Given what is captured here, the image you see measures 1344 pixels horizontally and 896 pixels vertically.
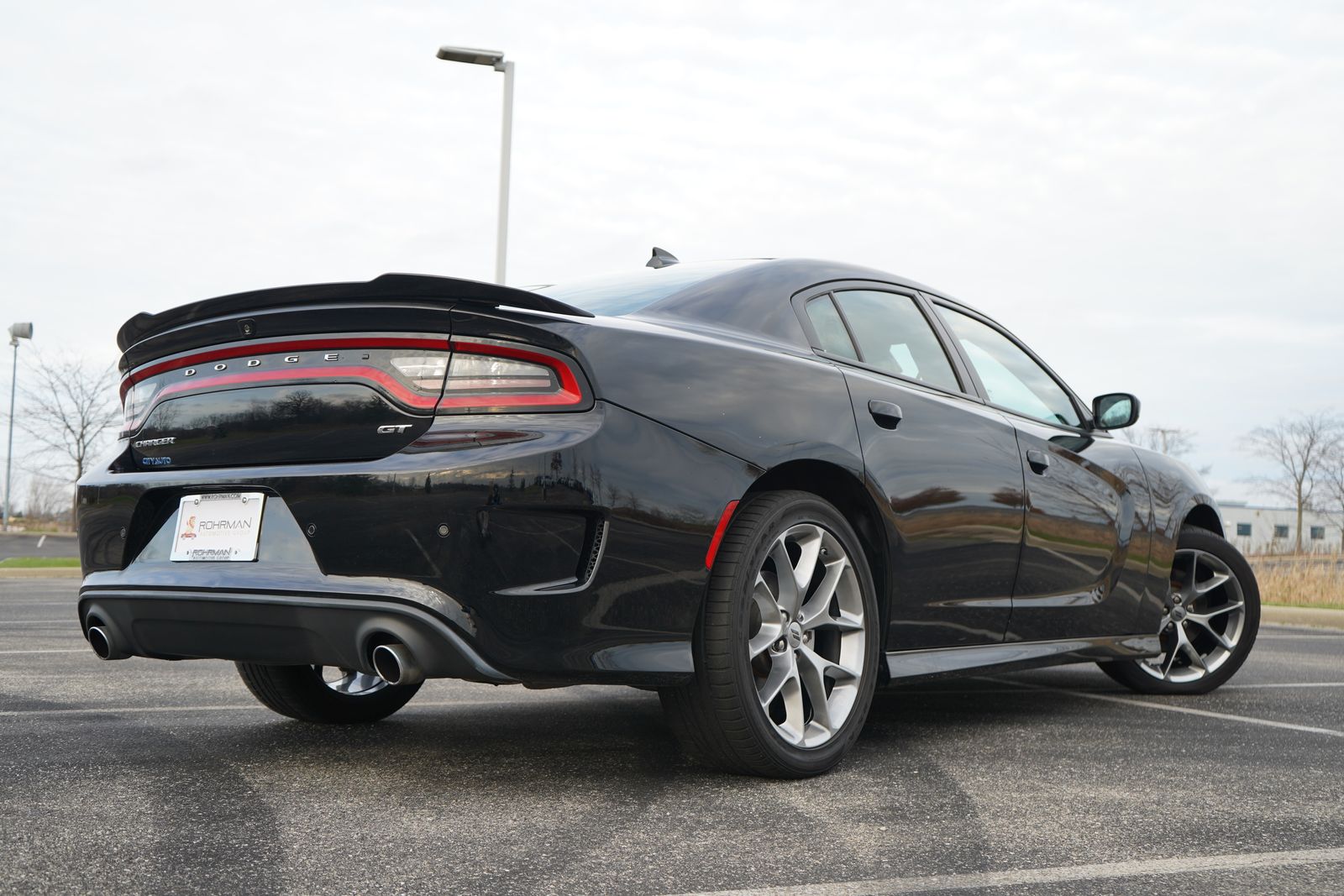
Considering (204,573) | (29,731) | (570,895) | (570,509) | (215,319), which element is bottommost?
(29,731)

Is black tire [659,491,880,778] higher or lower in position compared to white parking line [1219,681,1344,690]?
higher

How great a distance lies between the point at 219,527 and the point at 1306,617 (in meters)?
10.5

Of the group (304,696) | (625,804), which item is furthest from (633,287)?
(304,696)

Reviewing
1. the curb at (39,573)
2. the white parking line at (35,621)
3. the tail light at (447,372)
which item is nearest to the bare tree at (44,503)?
A: the curb at (39,573)

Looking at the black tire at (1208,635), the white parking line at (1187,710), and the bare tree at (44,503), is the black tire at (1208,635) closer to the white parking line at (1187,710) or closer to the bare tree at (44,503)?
the white parking line at (1187,710)

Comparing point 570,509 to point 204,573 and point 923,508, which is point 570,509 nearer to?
point 204,573

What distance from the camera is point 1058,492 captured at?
14.8 feet

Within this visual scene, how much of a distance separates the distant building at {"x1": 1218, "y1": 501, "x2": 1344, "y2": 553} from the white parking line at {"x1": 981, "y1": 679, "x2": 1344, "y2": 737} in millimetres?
954

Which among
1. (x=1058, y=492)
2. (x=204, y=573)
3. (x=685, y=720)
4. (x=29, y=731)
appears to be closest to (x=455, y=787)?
(x=685, y=720)

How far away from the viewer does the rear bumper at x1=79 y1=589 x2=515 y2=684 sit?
280 centimetres

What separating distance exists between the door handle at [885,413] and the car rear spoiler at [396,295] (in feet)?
3.35

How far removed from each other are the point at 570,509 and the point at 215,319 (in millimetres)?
1115

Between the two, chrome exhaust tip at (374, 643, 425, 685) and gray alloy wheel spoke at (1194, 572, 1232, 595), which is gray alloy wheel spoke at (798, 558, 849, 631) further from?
gray alloy wheel spoke at (1194, 572, 1232, 595)

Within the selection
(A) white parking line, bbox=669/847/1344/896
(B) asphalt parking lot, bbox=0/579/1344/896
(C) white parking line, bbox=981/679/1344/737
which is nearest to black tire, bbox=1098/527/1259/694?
(C) white parking line, bbox=981/679/1344/737
